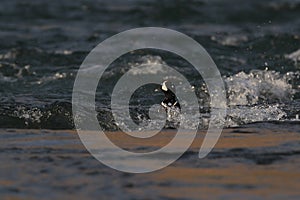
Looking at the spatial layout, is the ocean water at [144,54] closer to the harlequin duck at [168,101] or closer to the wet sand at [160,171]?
the harlequin duck at [168,101]

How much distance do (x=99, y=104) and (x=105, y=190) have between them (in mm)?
2624

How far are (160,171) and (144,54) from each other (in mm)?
4775

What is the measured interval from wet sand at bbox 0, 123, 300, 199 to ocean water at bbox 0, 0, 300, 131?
549 millimetres

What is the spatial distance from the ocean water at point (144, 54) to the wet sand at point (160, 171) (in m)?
0.55

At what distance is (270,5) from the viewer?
1220 cm

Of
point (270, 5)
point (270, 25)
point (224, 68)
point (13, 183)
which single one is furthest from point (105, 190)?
point (270, 5)

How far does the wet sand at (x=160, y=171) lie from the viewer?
4.29m

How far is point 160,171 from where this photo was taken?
15.5 feet

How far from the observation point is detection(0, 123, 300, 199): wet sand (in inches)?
169

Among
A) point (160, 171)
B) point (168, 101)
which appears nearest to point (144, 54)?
point (168, 101)

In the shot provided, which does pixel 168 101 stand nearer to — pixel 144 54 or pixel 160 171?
pixel 160 171

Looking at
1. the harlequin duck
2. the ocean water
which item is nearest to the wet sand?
the ocean water

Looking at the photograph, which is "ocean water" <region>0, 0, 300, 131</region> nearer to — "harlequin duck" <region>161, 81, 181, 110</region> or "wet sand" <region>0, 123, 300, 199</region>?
"harlequin duck" <region>161, 81, 181, 110</region>

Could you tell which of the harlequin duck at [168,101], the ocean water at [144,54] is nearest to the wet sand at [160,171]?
the ocean water at [144,54]
